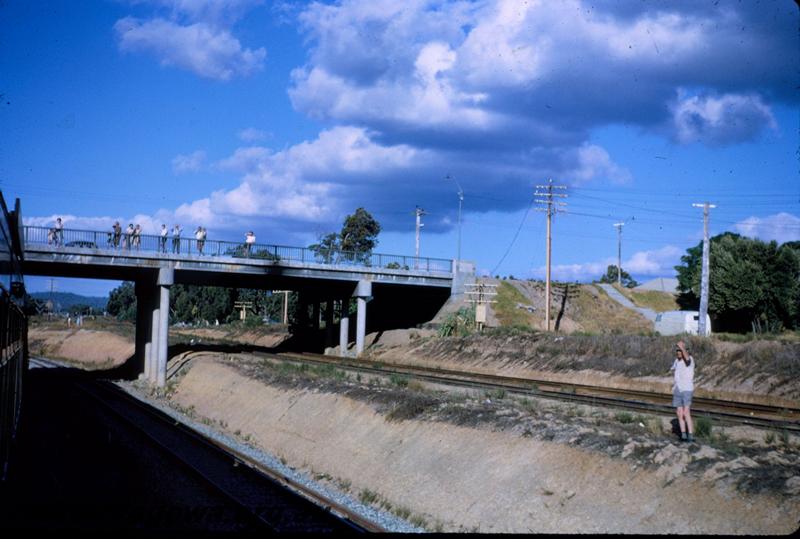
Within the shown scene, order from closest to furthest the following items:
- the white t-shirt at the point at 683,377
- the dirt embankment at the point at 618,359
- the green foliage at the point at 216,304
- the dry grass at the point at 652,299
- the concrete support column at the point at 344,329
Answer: the white t-shirt at the point at 683,377 < the dirt embankment at the point at 618,359 < the concrete support column at the point at 344,329 < the dry grass at the point at 652,299 < the green foliage at the point at 216,304

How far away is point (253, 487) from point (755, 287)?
56871 millimetres

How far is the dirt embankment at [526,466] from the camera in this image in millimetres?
12305

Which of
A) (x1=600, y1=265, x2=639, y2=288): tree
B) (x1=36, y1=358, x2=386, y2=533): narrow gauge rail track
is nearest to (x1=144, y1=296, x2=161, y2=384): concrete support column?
(x1=36, y1=358, x2=386, y2=533): narrow gauge rail track

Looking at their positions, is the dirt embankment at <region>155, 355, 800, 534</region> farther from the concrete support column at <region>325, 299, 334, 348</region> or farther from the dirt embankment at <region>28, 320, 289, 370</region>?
the dirt embankment at <region>28, 320, 289, 370</region>

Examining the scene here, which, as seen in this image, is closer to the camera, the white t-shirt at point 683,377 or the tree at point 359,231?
the white t-shirt at point 683,377

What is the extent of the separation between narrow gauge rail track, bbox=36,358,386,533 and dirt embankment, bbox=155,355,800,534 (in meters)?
1.42

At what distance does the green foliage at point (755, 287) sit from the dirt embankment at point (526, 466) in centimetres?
4725

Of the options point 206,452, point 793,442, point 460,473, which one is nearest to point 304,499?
point 460,473

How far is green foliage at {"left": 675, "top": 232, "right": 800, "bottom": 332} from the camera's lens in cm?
6425

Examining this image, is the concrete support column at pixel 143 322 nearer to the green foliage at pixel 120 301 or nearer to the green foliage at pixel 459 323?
the green foliage at pixel 459 323

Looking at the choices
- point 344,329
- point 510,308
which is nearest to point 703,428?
point 344,329

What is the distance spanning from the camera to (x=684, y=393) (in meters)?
16.0

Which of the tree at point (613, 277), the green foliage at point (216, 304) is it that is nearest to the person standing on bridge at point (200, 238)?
the green foliage at point (216, 304)

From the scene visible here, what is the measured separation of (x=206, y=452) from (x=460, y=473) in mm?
8160
